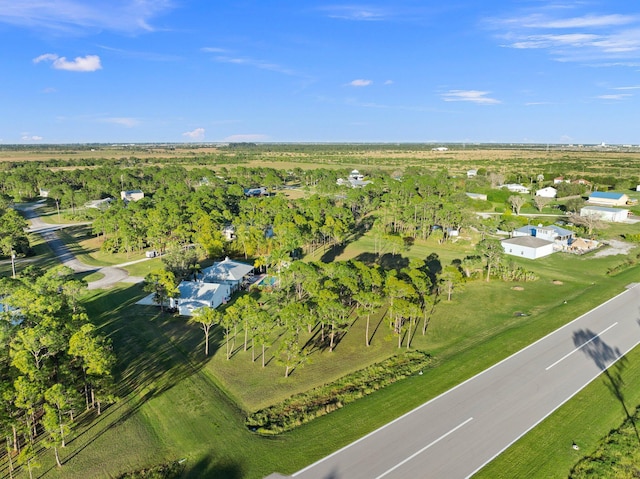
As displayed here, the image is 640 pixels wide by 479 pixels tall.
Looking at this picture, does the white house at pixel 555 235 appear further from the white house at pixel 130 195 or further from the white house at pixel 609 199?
the white house at pixel 130 195

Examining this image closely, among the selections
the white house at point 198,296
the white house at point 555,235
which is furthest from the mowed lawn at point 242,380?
the white house at point 555,235

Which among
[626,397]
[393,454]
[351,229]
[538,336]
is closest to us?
[393,454]

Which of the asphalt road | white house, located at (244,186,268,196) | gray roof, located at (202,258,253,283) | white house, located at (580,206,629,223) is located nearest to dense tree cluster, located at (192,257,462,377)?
gray roof, located at (202,258,253,283)

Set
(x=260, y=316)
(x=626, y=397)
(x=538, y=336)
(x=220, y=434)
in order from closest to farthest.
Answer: (x=220, y=434) → (x=626, y=397) → (x=260, y=316) → (x=538, y=336)

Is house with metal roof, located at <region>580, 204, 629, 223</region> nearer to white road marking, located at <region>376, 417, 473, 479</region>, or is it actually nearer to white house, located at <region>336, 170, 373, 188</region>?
white house, located at <region>336, 170, 373, 188</region>

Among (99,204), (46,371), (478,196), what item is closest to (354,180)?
(478,196)

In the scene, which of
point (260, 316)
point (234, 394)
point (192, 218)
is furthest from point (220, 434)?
point (192, 218)

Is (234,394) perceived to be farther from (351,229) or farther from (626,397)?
(351,229)
